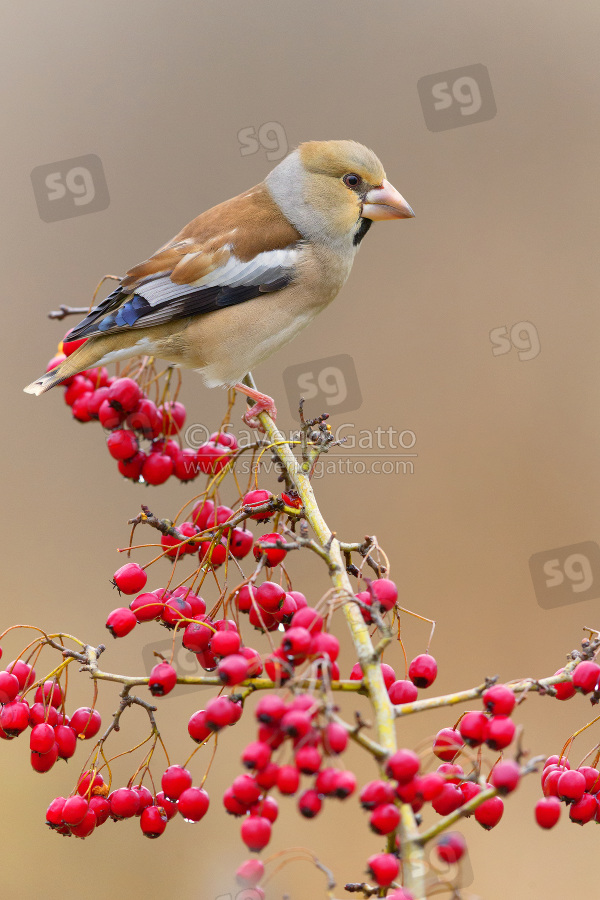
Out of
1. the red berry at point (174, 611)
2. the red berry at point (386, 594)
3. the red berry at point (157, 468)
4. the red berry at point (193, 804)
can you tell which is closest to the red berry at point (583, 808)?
the red berry at point (386, 594)

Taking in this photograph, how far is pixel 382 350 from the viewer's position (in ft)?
15.2

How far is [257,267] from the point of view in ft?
9.56

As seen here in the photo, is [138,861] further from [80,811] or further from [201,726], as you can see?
[201,726]

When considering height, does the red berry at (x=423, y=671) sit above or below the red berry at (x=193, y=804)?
above

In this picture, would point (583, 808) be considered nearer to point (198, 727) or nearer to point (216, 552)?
point (198, 727)

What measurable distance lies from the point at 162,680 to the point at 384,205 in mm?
2032

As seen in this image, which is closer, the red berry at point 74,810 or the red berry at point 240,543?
the red berry at point 74,810

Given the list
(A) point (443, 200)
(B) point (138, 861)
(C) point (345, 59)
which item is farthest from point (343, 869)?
(C) point (345, 59)

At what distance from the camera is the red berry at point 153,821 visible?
1.61 metres

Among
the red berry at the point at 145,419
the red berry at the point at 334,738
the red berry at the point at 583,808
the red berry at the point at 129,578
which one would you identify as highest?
the red berry at the point at 145,419

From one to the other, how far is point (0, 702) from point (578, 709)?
3.04m

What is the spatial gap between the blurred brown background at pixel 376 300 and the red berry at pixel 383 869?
9.17ft

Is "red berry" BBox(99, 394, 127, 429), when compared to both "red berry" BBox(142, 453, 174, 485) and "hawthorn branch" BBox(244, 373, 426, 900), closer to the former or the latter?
"red berry" BBox(142, 453, 174, 485)

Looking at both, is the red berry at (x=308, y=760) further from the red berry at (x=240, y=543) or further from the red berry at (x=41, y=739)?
the red berry at (x=240, y=543)
